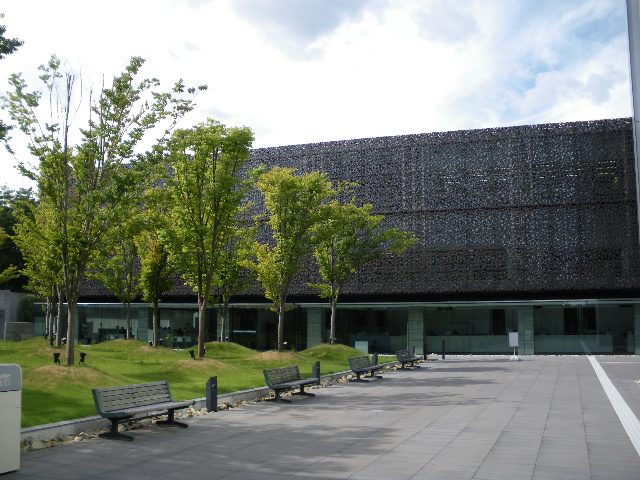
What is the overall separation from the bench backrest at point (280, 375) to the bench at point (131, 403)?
351cm

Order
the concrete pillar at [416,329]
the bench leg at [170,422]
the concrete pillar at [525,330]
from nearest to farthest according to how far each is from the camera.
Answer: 1. the bench leg at [170,422]
2. the concrete pillar at [525,330]
3. the concrete pillar at [416,329]

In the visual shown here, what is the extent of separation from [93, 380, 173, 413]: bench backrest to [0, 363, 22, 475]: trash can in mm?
2390

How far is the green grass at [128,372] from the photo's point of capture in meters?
13.6

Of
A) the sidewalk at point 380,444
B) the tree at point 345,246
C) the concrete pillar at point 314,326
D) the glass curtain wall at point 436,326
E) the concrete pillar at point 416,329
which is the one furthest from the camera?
the concrete pillar at point 314,326

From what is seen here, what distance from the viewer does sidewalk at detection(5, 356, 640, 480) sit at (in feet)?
28.9

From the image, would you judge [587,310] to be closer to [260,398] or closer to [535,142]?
Answer: [535,142]

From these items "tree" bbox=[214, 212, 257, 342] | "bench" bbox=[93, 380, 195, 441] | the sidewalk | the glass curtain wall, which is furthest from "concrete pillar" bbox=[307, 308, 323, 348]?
"bench" bbox=[93, 380, 195, 441]

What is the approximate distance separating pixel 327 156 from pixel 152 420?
32.6 meters

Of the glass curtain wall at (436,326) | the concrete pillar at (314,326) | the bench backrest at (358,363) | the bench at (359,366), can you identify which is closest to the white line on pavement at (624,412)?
the bench at (359,366)

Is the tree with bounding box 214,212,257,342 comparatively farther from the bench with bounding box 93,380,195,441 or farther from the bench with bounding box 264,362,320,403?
the bench with bounding box 93,380,195,441

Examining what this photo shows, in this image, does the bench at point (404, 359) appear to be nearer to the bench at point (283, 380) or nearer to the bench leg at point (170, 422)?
the bench at point (283, 380)

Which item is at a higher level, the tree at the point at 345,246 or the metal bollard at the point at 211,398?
the tree at the point at 345,246

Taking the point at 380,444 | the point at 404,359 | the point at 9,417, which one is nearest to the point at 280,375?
the point at 380,444

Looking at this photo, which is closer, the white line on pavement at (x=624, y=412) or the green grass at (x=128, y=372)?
the white line on pavement at (x=624, y=412)
